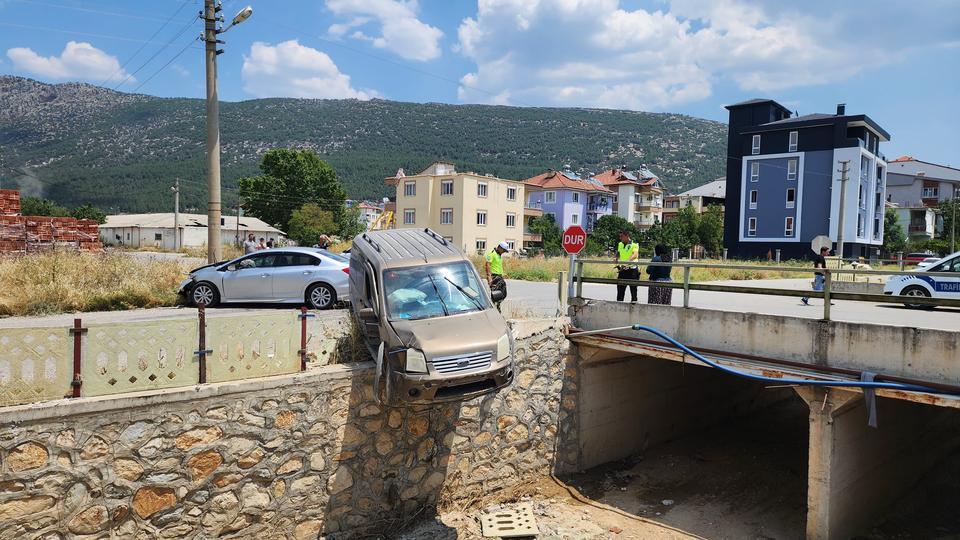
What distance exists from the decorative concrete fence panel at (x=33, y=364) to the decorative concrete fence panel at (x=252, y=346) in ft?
4.88

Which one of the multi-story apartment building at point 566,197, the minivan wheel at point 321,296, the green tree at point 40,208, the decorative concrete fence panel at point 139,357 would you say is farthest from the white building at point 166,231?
the decorative concrete fence panel at point 139,357

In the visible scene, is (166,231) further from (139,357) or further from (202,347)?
(139,357)

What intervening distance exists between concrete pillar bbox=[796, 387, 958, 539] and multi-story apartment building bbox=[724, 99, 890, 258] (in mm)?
49163

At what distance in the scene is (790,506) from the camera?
11.0 m

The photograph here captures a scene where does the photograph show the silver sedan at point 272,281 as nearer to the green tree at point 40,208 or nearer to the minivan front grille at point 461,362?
the minivan front grille at point 461,362

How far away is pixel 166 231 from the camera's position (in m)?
67.7

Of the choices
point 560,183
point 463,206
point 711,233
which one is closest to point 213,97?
point 463,206

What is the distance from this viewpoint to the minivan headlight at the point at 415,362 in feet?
23.9

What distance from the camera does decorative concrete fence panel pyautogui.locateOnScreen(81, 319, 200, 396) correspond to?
21.2 ft

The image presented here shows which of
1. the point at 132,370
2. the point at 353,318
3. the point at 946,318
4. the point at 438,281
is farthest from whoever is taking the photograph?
the point at 946,318

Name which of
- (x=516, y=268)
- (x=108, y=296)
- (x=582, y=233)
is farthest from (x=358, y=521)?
(x=516, y=268)

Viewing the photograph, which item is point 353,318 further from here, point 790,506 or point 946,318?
point 946,318

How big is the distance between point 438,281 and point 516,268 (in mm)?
21271

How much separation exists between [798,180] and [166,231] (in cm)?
6745
